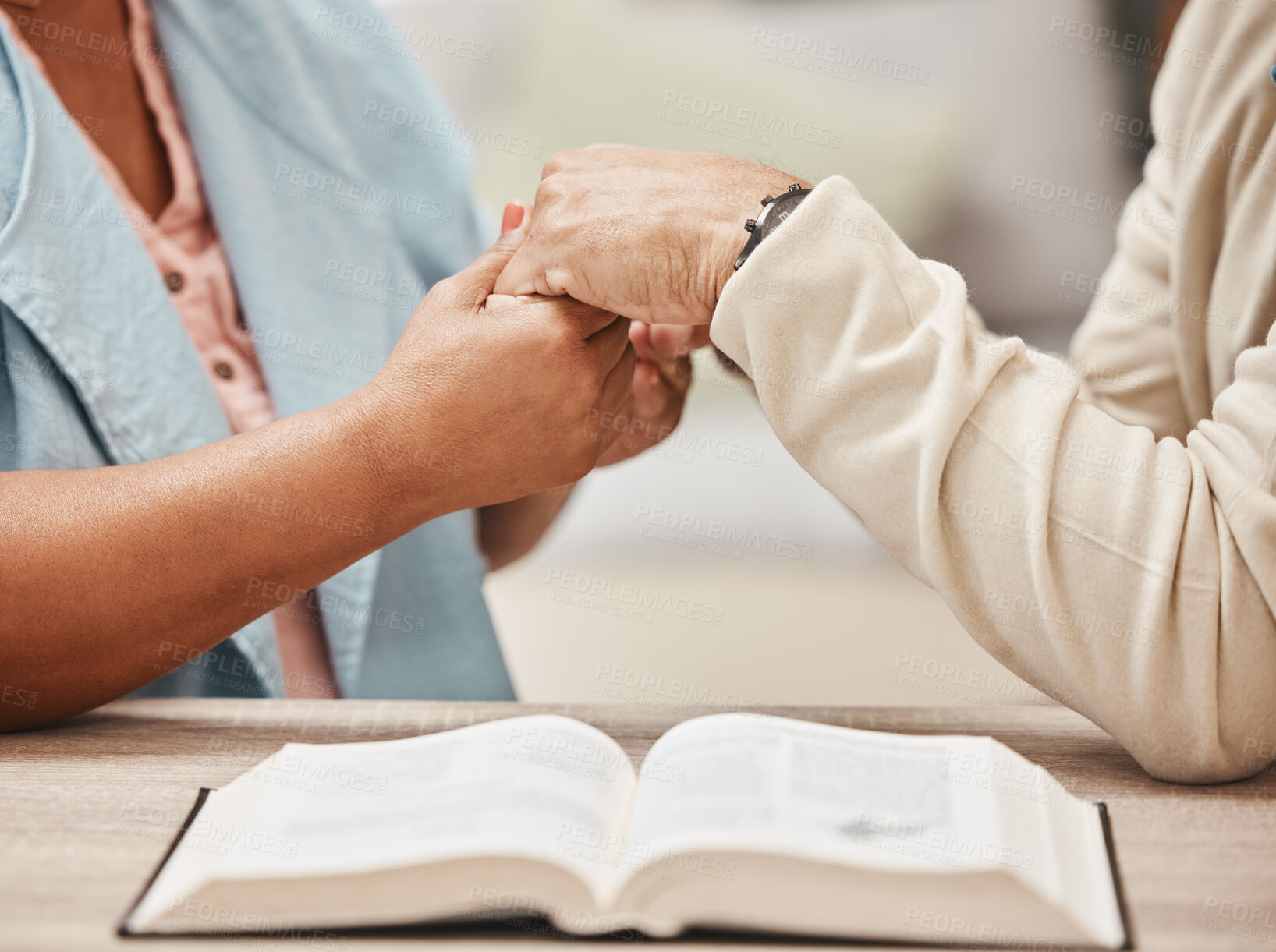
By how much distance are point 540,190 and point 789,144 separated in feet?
5.04

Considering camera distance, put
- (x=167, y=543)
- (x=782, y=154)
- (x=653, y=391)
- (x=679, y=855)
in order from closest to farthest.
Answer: (x=679, y=855) → (x=167, y=543) → (x=653, y=391) → (x=782, y=154)

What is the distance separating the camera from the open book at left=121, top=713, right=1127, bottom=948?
0.47 meters

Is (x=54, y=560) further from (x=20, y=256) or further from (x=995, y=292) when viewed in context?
(x=995, y=292)

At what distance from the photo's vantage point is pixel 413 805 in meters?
0.54

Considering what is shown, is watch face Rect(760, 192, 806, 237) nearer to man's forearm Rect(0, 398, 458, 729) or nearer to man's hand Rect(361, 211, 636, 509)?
man's hand Rect(361, 211, 636, 509)

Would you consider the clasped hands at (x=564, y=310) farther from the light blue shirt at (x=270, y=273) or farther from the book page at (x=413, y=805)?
the book page at (x=413, y=805)

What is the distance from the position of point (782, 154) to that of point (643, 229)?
1.62 metres

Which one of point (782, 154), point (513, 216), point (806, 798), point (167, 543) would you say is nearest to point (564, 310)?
point (513, 216)

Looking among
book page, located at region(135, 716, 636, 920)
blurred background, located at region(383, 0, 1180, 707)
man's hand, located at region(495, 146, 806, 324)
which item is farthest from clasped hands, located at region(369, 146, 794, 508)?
A: blurred background, located at region(383, 0, 1180, 707)

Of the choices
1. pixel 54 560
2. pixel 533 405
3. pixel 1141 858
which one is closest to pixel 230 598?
pixel 54 560

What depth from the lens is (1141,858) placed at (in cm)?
55

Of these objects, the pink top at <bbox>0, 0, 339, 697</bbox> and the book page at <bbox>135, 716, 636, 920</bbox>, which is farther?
the pink top at <bbox>0, 0, 339, 697</bbox>

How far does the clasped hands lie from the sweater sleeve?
0.08 m

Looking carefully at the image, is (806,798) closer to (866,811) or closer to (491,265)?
(866,811)
